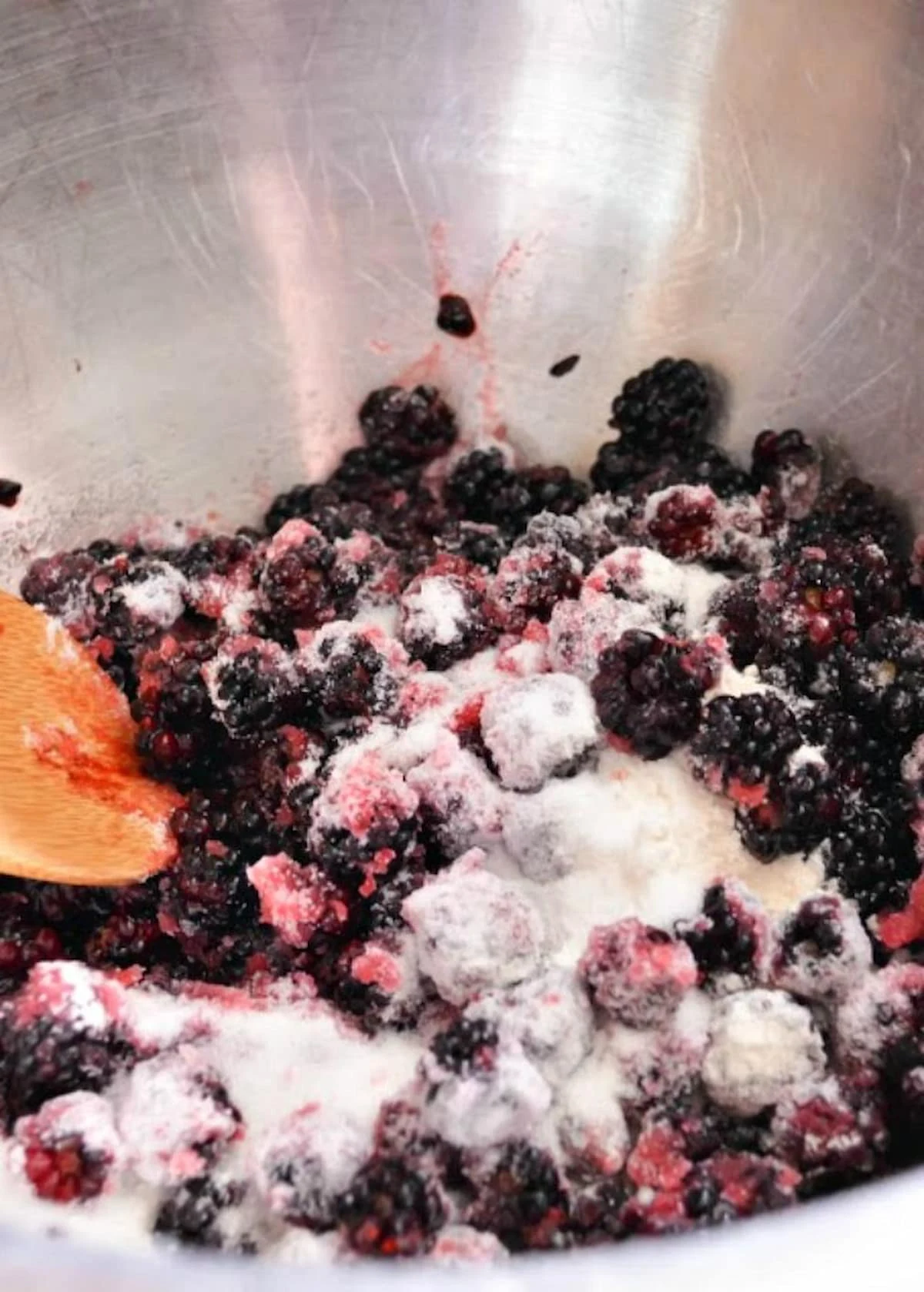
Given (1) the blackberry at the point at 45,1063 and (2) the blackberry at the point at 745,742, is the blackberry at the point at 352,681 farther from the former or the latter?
(1) the blackberry at the point at 45,1063

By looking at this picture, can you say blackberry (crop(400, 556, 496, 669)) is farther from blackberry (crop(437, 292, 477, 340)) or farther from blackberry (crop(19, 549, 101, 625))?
blackberry (crop(437, 292, 477, 340))

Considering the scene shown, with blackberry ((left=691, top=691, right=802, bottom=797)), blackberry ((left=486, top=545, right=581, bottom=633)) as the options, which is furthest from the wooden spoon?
blackberry ((left=691, top=691, right=802, bottom=797))

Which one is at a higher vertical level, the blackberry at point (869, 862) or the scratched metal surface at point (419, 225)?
the scratched metal surface at point (419, 225)

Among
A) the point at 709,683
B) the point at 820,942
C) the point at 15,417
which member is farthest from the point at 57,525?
the point at 820,942

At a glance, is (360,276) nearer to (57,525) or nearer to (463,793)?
(57,525)

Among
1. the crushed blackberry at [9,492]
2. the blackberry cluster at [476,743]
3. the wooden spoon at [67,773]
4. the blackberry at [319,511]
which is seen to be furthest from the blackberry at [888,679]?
the crushed blackberry at [9,492]

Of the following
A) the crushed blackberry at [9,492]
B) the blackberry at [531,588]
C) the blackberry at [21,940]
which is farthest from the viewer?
the crushed blackberry at [9,492]

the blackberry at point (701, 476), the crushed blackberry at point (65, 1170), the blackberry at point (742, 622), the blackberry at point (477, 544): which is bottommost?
the crushed blackberry at point (65, 1170)
